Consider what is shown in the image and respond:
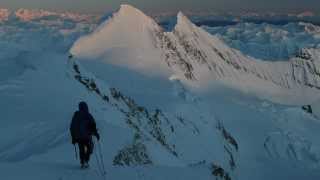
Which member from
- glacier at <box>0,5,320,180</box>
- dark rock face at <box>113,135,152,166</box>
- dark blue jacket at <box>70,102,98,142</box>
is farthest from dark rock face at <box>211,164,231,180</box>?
dark blue jacket at <box>70,102,98,142</box>

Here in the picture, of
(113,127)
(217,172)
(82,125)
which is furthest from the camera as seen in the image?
(113,127)

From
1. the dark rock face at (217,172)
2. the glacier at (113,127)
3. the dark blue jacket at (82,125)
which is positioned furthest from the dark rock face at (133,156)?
→ the dark blue jacket at (82,125)

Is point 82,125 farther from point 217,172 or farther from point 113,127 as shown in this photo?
point 113,127

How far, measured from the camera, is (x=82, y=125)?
26938mm

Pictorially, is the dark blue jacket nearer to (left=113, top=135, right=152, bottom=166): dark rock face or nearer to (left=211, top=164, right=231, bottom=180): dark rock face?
(left=211, top=164, right=231, bottom=180): dark rock face

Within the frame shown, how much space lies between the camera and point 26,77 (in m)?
87.8

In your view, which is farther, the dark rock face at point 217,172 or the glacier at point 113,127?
the dark rock face at point 217,172

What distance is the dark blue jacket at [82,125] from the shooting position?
26875mm

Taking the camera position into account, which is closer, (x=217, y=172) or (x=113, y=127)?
(x=217, y=172)

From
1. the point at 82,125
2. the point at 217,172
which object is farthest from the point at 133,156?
the point at 82,125

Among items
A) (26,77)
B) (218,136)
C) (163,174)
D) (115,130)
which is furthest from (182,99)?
(163,174)

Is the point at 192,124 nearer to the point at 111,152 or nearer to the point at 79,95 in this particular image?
the point at 79,95

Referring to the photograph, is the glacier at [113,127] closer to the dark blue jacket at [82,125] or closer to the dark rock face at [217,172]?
the dark rock face at [217,172]

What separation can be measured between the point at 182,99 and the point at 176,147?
62441 millimetres
